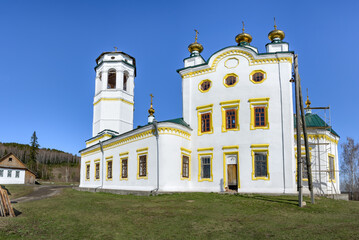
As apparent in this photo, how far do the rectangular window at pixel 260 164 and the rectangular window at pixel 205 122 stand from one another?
11.4 ft

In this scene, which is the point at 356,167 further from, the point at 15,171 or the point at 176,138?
the point at 15,171

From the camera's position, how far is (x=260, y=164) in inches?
720

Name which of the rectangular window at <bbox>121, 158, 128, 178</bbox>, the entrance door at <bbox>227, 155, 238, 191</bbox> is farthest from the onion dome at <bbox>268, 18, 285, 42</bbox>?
the rectangular window at <bbox>121, 158, 128, 178</bbox>

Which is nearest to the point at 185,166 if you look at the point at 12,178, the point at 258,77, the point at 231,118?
the point at 231,118

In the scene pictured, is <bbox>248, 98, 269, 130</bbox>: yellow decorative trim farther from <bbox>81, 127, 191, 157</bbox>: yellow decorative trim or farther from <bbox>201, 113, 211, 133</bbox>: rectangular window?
<bbox>81, 127, 191, 157</bbox>: yellow decorative trim

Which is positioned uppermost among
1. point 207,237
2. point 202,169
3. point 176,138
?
point 176,138

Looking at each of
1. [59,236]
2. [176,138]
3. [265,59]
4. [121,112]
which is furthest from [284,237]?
[121,112]

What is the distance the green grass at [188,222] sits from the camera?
786 cm

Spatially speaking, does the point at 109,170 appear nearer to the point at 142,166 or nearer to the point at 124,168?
the point at 124,168

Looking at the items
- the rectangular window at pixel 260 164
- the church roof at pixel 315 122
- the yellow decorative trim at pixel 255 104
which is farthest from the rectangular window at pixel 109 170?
the church roof at pixel 315 122

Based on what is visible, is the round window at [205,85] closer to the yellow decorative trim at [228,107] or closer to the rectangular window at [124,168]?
the yellow decorative trim at [228,107]

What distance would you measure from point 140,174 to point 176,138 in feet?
12.0

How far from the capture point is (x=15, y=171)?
46.5 metres

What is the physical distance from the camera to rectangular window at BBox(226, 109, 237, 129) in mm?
19312
